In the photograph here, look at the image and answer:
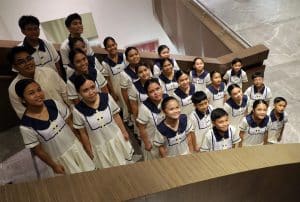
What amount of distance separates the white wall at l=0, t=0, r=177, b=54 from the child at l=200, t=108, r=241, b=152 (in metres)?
5.93

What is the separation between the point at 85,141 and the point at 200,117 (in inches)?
39.8

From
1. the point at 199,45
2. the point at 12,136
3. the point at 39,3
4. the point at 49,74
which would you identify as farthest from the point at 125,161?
the point at 39,3

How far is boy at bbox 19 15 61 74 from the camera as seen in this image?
3328mm

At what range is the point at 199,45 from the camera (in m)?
6.41

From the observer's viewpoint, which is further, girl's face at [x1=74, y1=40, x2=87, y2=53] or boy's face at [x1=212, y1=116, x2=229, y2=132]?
girl's face at [x1=74, y1=40, x2=87, y2=53]

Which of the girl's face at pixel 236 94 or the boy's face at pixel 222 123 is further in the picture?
the girl's face at pixel 236 94

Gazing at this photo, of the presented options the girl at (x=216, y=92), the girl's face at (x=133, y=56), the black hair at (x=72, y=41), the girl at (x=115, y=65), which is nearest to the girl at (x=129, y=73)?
the girl's face at (x=133, y=56)

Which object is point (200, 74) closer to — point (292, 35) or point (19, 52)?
point (19, 52)

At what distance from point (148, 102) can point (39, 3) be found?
5.98 m

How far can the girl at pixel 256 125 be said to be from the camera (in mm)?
3033

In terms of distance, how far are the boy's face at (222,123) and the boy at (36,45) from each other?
5.85 ft

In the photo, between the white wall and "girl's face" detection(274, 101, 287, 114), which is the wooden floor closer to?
"girl's face" detection(274, 101, 287, 114)

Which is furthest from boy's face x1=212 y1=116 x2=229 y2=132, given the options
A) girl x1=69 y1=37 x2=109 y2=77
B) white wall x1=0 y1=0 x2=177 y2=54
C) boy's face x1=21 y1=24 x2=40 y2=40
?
white wall x1=0 y1=0 x2=177 y2=54

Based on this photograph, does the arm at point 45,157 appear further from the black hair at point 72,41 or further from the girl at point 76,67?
the black hair at point 72,41
